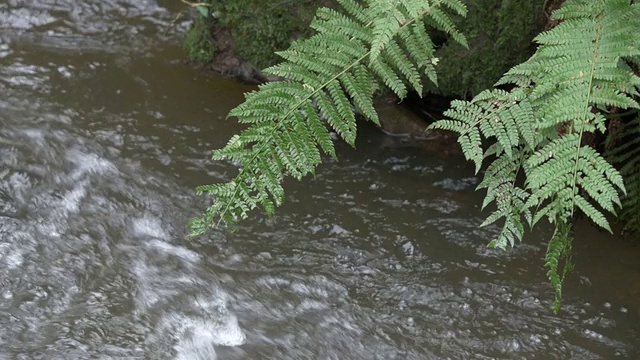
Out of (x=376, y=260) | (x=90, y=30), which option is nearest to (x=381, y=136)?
(x=376, y=260)

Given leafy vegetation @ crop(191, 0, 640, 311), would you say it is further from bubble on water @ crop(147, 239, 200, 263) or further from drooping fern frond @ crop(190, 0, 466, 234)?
bubble on water @ crop(147, 239, 200, 263)

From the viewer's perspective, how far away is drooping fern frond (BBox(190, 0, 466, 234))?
259 cm

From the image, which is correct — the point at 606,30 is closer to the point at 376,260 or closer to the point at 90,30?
the point at 376,260

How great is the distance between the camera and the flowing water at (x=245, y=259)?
3.30 metres

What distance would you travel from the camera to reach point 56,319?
10.8ft

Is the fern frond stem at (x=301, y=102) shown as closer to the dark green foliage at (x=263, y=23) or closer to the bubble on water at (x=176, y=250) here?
the bubble on water at (x=176, y=250)

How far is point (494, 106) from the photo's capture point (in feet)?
9.23

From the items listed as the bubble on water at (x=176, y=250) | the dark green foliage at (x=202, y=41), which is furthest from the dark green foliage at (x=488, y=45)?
the bubble on water at (x=176, y=250)

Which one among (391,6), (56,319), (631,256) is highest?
(391,6)

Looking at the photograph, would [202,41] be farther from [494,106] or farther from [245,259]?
[494,106]

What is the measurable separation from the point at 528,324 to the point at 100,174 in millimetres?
2281

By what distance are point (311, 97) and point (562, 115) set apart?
85 centimetres

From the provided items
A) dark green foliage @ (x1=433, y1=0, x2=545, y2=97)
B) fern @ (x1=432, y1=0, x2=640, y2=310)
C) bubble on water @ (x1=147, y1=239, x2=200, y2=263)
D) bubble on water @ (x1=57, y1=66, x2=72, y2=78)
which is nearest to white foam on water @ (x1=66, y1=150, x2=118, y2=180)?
bubble on water @ (x1=147, y1=239, x2=200, y2=263)

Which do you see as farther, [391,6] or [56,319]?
[56,319]
